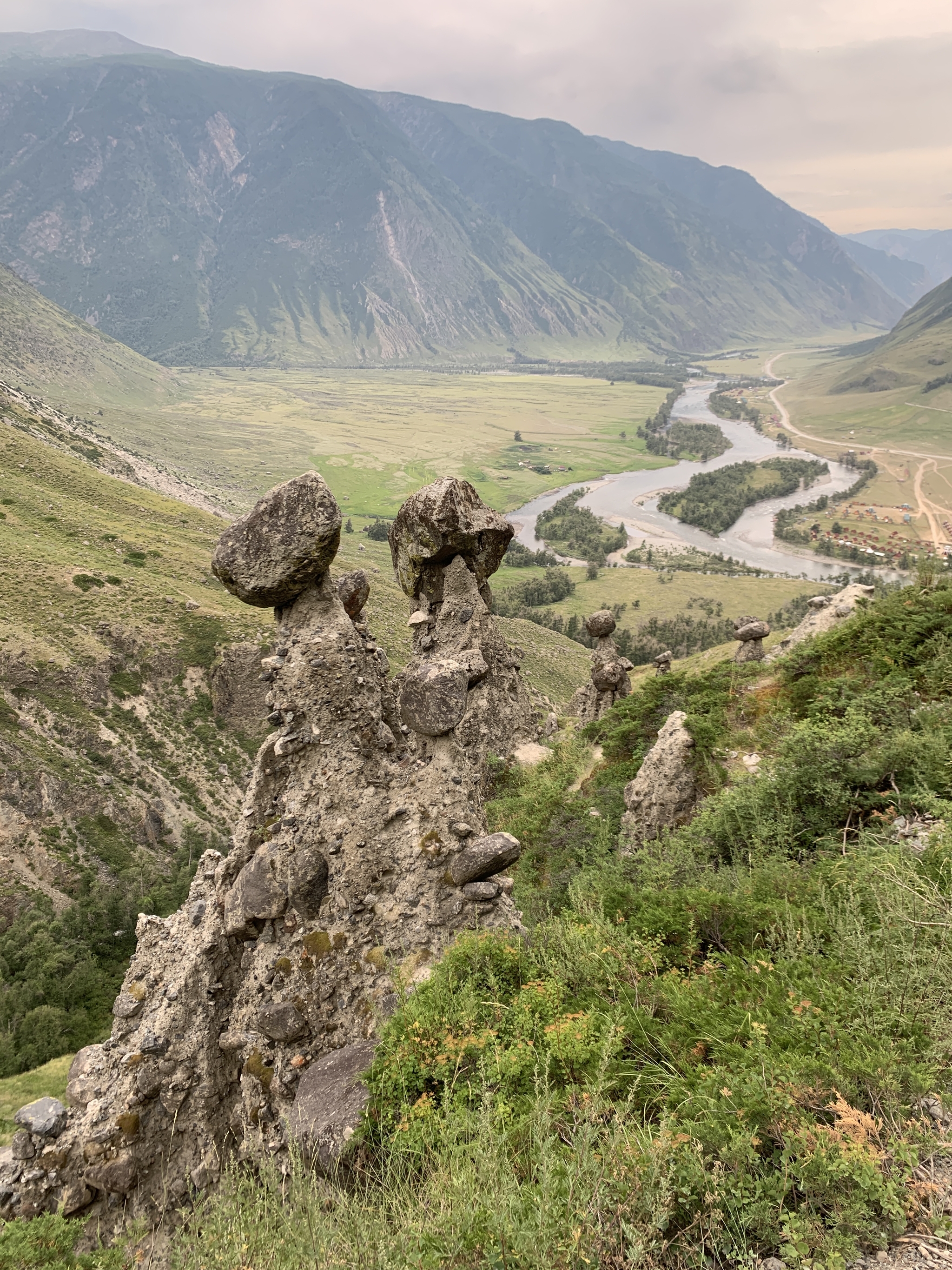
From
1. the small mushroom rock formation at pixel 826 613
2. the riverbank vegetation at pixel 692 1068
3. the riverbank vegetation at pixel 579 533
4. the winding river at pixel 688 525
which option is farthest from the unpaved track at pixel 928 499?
the riverbank vegetation at pixel 692 1068

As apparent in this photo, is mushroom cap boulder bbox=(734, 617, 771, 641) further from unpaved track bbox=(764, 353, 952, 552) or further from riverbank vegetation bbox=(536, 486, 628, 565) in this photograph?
riverbank vegetation bbox=(536, 486, 628, 565)

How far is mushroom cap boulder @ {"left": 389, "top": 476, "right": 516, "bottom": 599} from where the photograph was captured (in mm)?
18219

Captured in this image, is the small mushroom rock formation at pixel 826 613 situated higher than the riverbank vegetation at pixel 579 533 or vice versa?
the small mushroom rock formation at pixel 826 613

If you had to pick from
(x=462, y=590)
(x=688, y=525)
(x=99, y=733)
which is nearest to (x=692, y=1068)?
(x=462, y=590)

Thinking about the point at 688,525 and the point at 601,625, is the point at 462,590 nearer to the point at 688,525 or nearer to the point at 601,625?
the point at 601,625

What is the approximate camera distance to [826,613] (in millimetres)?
20734

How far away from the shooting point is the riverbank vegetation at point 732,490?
6019 inches

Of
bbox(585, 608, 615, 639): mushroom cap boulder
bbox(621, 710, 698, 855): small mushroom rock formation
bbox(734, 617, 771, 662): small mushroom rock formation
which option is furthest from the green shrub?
bbox(734, 617, 771, 662): small mushroom rock formation

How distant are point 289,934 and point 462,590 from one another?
12.2 m

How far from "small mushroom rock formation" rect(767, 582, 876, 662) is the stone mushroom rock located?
11.1 meters

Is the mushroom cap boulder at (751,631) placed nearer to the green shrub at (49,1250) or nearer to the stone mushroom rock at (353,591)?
the stone mushroom rock at (353,591)

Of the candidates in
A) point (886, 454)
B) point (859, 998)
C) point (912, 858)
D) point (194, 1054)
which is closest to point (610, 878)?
point (912, 858)

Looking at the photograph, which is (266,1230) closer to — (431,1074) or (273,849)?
(431,1074)

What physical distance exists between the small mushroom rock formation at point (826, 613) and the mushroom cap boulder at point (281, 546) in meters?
13.0
